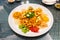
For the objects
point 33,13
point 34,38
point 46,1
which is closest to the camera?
point 34,38

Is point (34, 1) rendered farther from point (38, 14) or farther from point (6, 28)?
point (6, 28)

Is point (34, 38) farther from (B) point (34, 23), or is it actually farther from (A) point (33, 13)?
(A) point (33, 13)

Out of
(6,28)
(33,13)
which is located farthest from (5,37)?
(33,13)

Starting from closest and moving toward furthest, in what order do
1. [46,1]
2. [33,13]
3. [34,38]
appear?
[34,38] → [33,13] → [46,1]

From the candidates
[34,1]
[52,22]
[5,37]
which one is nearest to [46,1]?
[34,1]

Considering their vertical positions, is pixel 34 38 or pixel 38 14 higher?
pixel 38 14

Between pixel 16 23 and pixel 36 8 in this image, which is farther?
pixel 36 8
